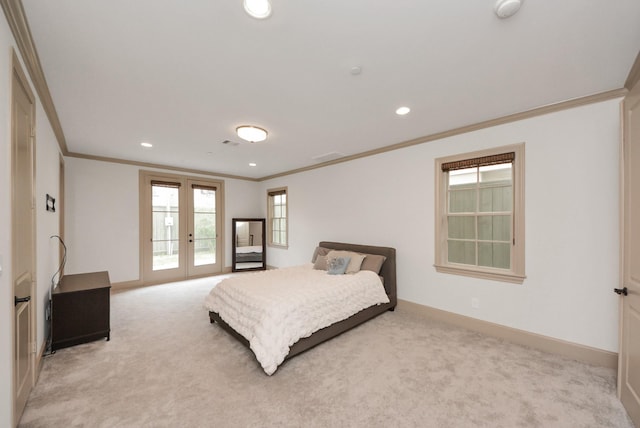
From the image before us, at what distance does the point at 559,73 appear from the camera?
83.9 inches

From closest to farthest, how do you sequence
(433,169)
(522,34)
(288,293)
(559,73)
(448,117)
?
(522,34) → (559,73) → (288,293) → (448,117) → (433,169)

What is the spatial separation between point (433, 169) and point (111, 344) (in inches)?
176

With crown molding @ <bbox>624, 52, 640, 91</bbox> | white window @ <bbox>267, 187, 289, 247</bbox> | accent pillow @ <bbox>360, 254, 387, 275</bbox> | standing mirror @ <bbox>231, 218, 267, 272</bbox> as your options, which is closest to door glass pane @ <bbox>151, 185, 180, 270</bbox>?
standing mirror @ <bbox>231, 218, 267, 272</bbox>

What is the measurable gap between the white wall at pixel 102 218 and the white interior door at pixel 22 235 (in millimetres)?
3170

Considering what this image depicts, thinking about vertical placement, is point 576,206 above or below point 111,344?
above

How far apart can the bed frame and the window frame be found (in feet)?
2.22

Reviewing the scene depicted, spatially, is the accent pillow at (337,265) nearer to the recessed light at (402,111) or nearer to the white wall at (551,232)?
the white wall at (551,232)

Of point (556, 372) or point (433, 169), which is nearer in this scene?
point (556, 372)

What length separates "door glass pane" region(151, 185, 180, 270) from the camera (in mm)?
5477

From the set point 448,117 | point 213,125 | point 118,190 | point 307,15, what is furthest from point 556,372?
point 118,190

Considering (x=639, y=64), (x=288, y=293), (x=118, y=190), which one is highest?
(x=639, y=64)

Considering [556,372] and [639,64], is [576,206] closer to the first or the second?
[639,64]

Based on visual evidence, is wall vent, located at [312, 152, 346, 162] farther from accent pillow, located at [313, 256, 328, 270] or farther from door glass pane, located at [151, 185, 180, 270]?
door glass pane, located at [151, 185, 180, 270]

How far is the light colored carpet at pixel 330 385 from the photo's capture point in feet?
5.98
